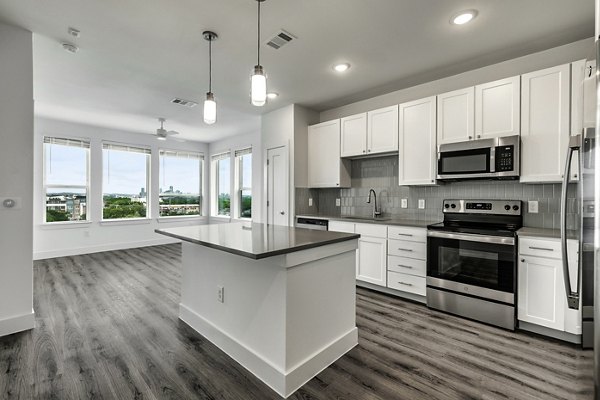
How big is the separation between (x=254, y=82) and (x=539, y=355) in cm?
287

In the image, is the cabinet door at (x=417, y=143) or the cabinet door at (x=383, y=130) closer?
the cabinet door at (x=417, y=143)

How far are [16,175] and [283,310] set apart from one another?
8.62ft

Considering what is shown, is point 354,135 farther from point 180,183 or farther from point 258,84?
point 180,183

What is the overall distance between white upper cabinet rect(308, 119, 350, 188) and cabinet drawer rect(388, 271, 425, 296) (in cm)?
152

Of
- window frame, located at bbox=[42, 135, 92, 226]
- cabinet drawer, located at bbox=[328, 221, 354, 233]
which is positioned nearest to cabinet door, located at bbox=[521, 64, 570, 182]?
cabinet drawer, located at bbox=[328, 221, 354, 233]

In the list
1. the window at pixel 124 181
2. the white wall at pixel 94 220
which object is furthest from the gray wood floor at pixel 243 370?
the window at pixel 124 181

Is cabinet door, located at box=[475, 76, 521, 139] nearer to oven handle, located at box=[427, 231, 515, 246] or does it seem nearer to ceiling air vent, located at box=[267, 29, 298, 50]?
oven handle, located at box=[427, 231, 515, 246]

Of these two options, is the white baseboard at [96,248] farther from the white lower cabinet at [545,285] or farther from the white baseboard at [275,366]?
the white lower cabinet at [545,285]

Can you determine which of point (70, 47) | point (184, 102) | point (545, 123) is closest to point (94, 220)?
point (184, 102)

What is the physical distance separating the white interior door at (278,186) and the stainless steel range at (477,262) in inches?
89.8

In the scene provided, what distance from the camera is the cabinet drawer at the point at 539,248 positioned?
7.73 feet

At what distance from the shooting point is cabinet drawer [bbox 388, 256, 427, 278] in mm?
3129

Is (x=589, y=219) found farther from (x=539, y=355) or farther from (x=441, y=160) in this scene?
(x=441, y=160)

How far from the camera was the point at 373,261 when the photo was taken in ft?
11.6
